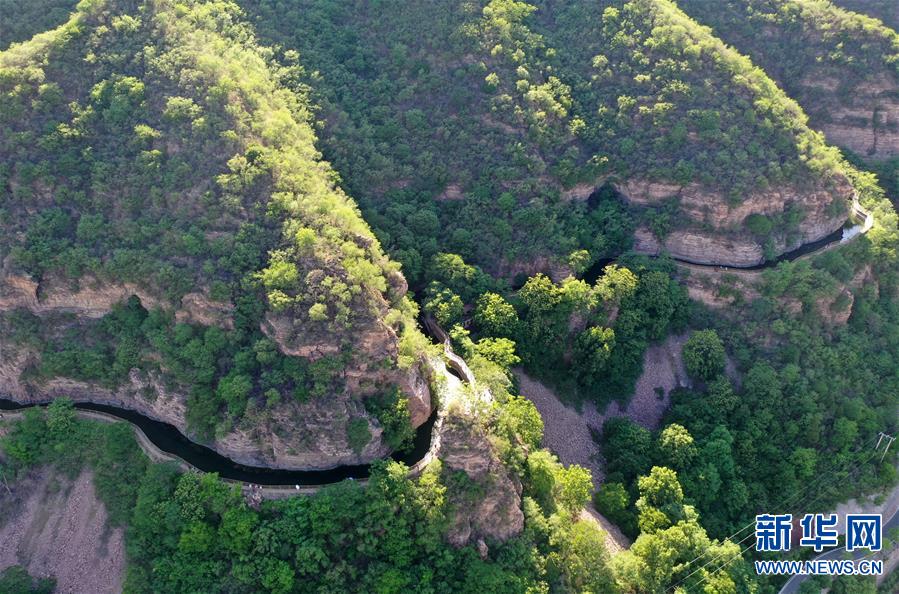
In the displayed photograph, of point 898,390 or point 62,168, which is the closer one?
point 62,168

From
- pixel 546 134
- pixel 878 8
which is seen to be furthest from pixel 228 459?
pixel 878 8

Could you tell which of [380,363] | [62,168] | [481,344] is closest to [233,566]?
[380,363]

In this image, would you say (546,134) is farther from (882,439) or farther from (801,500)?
(882,439)

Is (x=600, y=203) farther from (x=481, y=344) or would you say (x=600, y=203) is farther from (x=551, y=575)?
(x=551, y=575)

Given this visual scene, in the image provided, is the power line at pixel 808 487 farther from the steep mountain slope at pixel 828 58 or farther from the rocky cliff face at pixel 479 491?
the steep mountain slope at pixel 828 58

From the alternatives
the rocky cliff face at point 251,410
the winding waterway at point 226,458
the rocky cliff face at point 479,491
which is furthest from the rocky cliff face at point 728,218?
the winding waterway at point 226,458
